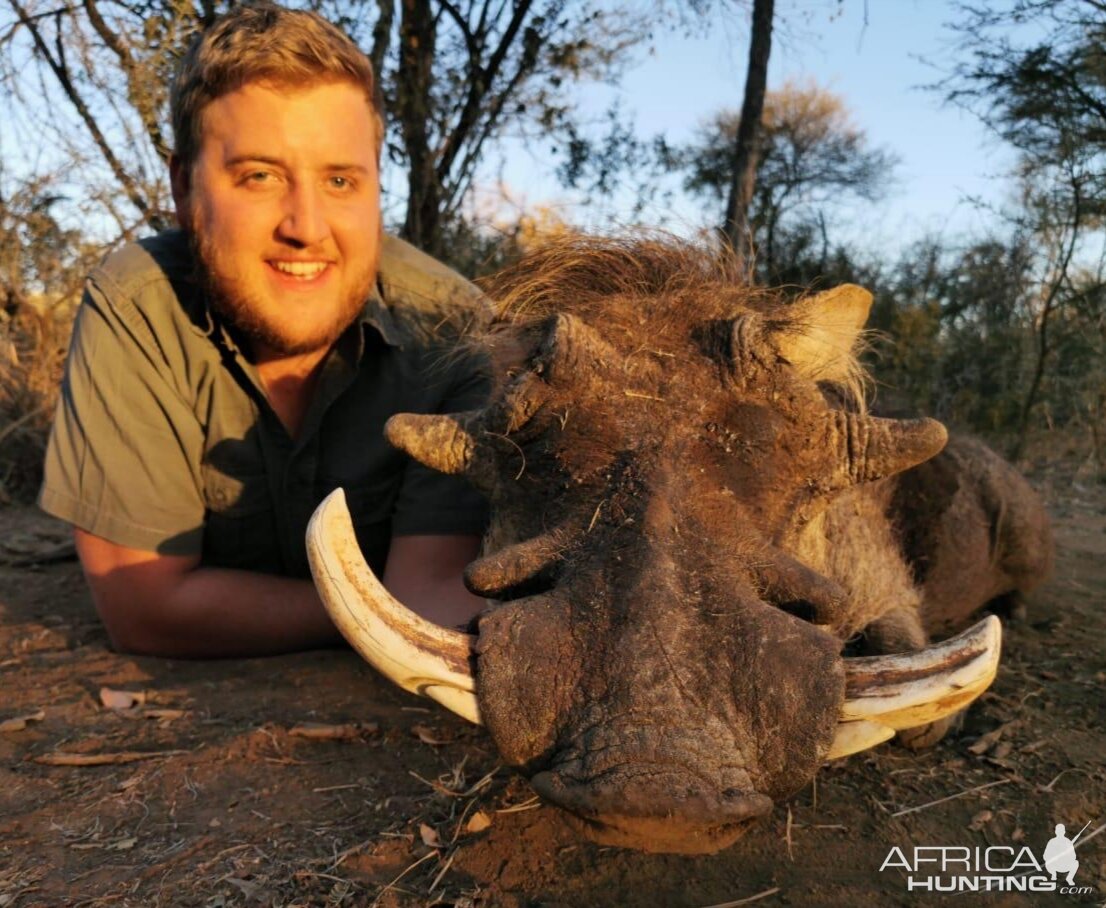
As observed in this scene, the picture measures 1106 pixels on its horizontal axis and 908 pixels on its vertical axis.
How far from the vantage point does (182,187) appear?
2992 millimetres

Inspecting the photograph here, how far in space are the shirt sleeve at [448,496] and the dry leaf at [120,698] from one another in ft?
2.74

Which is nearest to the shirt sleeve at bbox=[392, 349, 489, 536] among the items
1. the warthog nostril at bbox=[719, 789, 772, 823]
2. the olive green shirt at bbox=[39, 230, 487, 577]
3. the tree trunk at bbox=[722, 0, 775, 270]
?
the olive green shirt at bbox=[39, 230, 487, 577]

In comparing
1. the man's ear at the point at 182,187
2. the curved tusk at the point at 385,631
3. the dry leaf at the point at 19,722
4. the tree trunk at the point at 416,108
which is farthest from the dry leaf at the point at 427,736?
the tree trunk at the point at 416,108

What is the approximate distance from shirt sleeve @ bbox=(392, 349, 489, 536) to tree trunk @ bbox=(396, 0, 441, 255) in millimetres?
4709

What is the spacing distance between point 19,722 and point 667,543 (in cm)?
178

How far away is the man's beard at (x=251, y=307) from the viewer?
2.79 meters

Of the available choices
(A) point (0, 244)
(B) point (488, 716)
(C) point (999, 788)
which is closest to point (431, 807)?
(B) point (488, 716)

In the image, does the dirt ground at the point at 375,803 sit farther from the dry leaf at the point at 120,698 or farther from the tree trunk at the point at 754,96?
the tree trunk at the point at 754,96

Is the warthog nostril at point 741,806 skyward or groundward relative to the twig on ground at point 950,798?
→ skyward

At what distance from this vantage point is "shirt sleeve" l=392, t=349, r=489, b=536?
2.73 m

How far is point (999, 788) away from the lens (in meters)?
2.10

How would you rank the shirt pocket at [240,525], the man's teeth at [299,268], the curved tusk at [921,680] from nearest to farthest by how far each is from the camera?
the curved tusk at [921,680], the man's teeth at [299,268], the shirt pocket at [240,525]

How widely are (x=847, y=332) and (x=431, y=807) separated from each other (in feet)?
5.27

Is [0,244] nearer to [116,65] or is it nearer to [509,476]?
[116,65]
